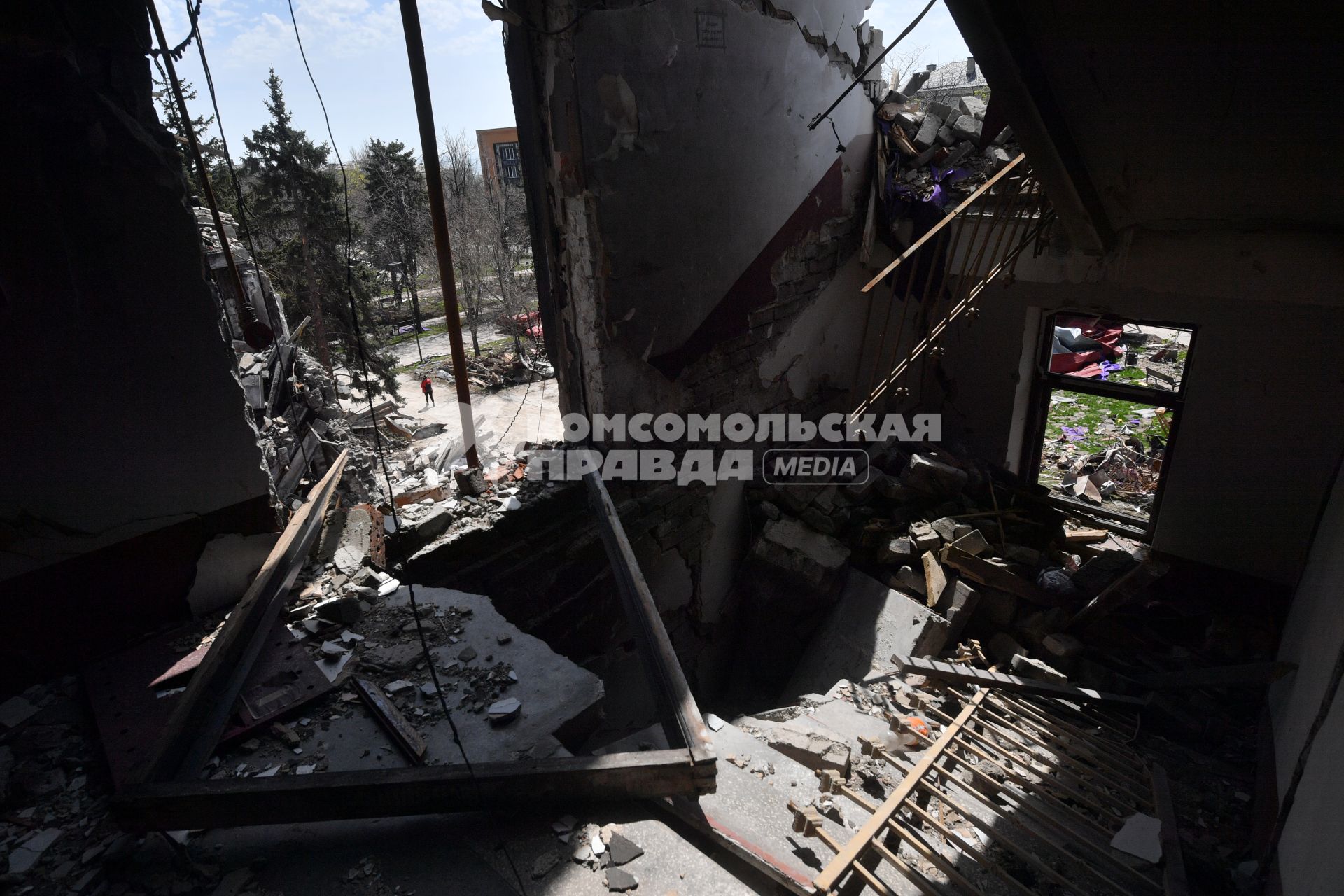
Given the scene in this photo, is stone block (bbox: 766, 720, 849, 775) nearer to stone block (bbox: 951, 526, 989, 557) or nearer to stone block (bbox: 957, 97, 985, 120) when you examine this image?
stone block (bbox: 951, 526, 989, 557)

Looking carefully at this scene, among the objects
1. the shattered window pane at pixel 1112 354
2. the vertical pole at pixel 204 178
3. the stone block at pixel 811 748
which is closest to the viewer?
the vertical pole at pixel 204 178

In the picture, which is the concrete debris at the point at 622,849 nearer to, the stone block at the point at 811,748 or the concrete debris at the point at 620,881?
the concrete debris at the point at 620,881

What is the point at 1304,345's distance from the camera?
13.8ft

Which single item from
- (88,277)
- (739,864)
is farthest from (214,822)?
(88,277)

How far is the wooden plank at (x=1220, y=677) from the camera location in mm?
3504

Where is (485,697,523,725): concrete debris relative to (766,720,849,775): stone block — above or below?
above

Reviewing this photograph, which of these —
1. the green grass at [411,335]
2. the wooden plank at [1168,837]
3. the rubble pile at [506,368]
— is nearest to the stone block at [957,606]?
the wooden plank at [1168,837]

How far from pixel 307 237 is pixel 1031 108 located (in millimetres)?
15033

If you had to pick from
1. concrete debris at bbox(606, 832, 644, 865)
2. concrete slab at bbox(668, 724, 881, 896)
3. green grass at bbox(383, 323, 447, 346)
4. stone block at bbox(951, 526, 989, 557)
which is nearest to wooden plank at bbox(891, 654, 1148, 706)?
stone block at bbox(951, 526, 989, 557)

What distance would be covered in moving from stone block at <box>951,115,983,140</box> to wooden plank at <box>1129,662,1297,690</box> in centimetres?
428

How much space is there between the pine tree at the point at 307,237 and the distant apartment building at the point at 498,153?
499 inches

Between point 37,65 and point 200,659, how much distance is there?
2216 millimetres

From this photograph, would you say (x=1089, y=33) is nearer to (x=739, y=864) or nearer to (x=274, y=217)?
(x=739, y=864)

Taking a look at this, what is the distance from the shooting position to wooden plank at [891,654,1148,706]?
12.5 feet
